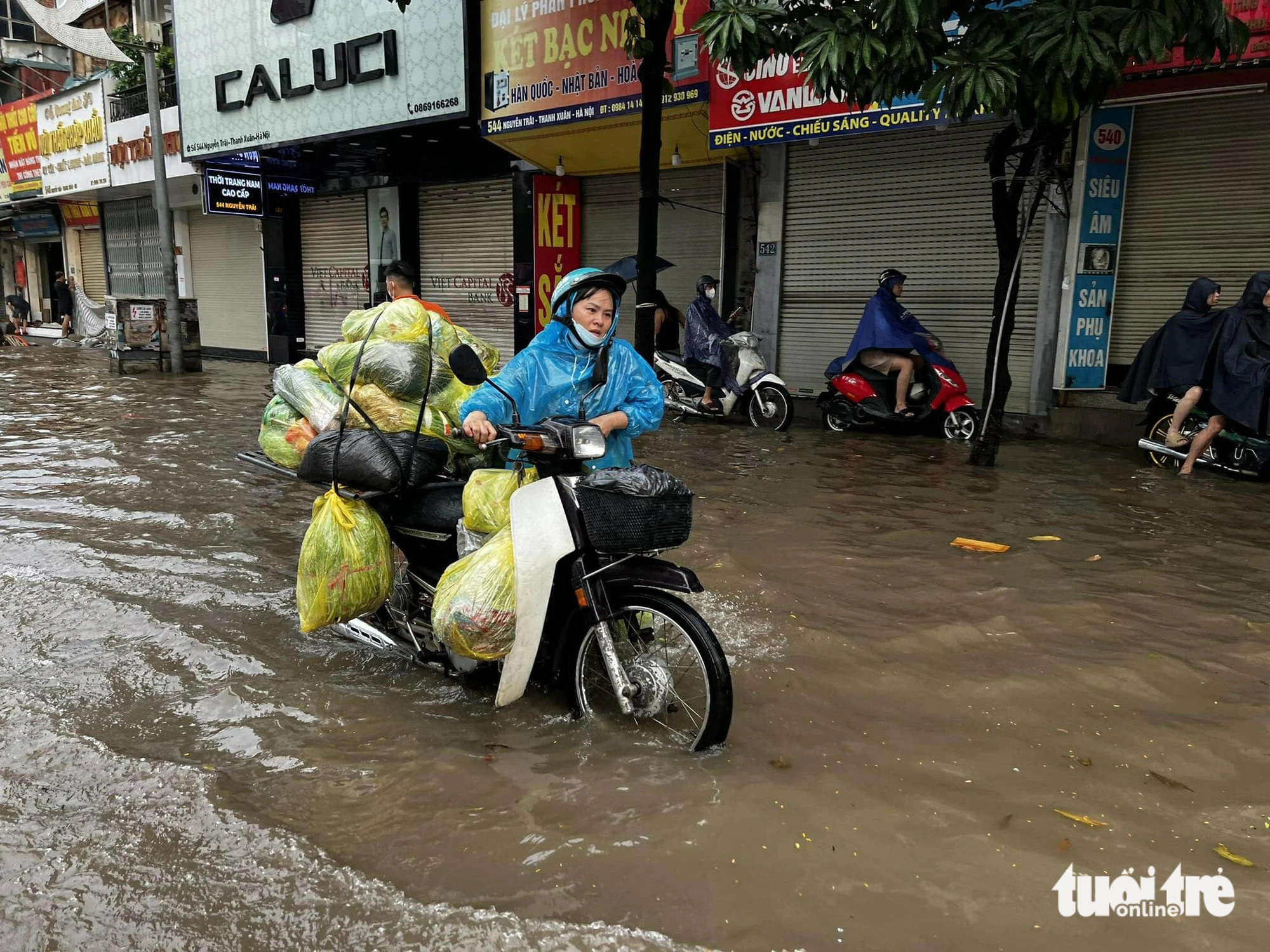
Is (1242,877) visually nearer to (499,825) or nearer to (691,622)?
(691,622)

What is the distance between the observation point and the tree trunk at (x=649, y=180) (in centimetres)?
909

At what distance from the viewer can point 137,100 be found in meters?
20.6

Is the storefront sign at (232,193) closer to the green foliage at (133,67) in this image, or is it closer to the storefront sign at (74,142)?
the green foliage at (133,67)

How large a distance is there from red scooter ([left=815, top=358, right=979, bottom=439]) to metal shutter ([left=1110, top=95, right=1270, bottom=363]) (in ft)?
5.57

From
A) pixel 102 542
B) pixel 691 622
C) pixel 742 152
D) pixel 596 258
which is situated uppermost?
pixel 742 152

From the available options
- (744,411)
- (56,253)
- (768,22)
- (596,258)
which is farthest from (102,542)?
(56,253)

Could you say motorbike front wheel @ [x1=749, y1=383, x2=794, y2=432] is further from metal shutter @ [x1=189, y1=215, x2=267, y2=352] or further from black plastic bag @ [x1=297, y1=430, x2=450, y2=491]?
metal shutter @ [x1=189, y1=215, x2=267, y2=352]

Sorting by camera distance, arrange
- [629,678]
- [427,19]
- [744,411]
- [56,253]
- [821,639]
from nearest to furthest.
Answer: [629,678], [821,639], [744,411], [427,19], [56,253]

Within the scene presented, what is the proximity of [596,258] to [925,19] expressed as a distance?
8958 millimetres

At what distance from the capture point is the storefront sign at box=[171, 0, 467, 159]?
13.7 meters

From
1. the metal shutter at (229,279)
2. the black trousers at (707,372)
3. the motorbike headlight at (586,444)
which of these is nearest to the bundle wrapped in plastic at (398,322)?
the motorbike headlight at (586,444)

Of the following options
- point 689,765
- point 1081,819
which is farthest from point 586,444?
point 1081,819

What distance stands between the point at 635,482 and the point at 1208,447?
656 cm

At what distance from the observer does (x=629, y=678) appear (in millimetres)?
3051
